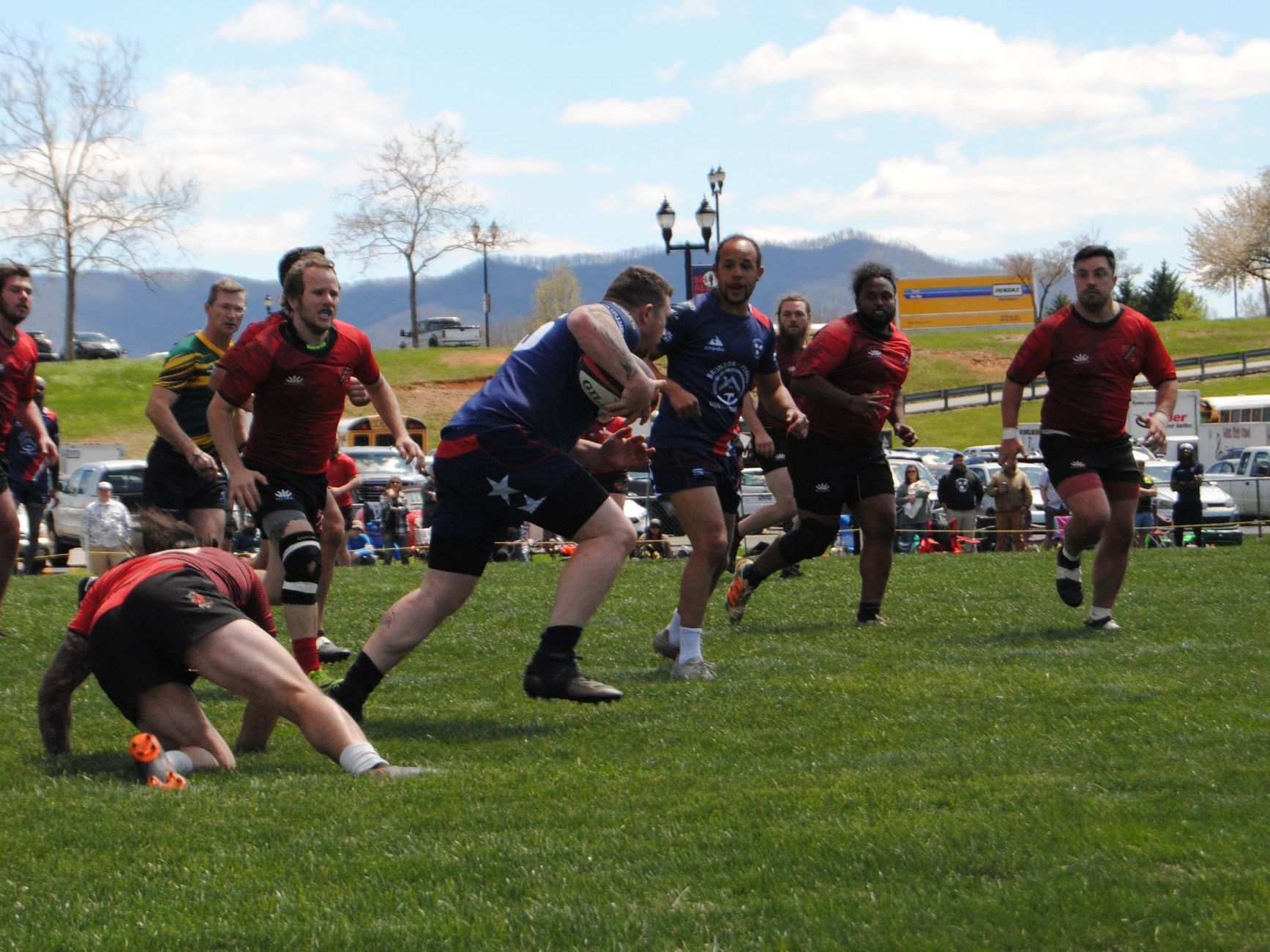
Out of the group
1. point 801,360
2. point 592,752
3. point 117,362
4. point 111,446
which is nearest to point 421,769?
point 592,752

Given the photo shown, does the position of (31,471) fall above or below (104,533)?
above

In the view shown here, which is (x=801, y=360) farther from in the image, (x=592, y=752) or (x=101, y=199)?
(x=101, y=199)

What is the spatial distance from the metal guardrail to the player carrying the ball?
171 ft

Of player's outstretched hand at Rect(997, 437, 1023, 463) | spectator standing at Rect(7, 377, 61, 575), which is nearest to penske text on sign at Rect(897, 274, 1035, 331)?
spectator standing at Rect(7, 377, 61, 575)

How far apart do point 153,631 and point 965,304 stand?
77212 millimetres

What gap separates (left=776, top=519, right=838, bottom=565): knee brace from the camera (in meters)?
9.18

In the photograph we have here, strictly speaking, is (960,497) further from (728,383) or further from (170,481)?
(170,481)

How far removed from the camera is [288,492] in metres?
7.17

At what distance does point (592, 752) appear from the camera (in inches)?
213

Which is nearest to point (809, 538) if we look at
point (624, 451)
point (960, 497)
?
point (624, 451)

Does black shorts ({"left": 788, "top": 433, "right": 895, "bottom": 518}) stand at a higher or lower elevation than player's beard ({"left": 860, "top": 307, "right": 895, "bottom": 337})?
lower

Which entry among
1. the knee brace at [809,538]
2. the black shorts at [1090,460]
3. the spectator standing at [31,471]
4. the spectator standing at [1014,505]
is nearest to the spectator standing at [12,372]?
the spectator standing at [31,471]

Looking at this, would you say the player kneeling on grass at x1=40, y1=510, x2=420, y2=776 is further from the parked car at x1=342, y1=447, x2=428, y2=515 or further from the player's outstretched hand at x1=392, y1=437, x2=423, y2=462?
Result: the parked car at x1=342, y1=447, x2=428, y2=515

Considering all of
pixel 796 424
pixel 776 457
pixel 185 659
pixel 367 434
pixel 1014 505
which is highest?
pixel 796 424
